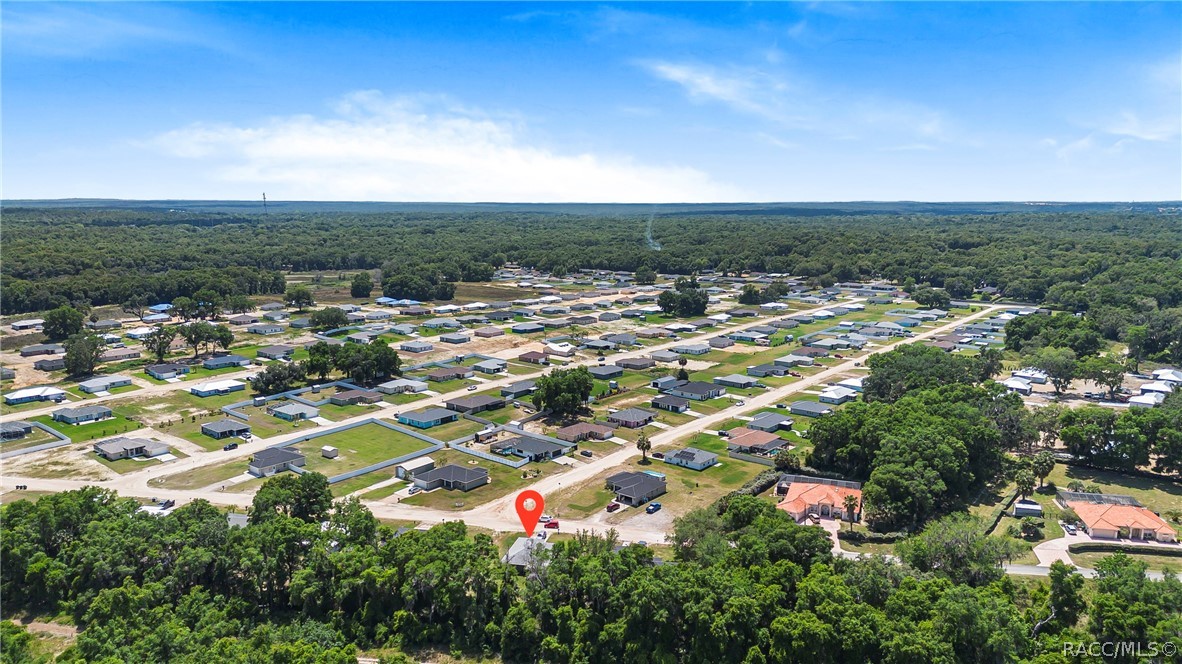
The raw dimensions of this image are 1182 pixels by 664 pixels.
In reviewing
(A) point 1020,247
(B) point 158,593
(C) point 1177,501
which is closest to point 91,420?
(B) point 158,593

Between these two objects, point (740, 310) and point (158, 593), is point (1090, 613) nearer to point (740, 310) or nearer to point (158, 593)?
point (158, 593)

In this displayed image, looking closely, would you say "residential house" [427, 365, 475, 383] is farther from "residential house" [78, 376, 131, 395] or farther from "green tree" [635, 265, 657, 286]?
"green tree" [635, 265, 657, 286]

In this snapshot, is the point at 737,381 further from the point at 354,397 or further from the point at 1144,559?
the point at 354,397

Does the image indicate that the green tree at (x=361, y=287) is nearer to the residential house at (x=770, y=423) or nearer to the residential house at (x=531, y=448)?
the residential house at (x=531, y=448)

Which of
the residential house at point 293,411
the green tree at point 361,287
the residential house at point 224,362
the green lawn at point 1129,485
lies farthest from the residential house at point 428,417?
the green tree at point 361,287

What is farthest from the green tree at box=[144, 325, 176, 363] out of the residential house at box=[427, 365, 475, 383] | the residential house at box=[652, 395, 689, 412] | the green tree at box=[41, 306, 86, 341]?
the residential house at box=[652, 395, 689, 412]
